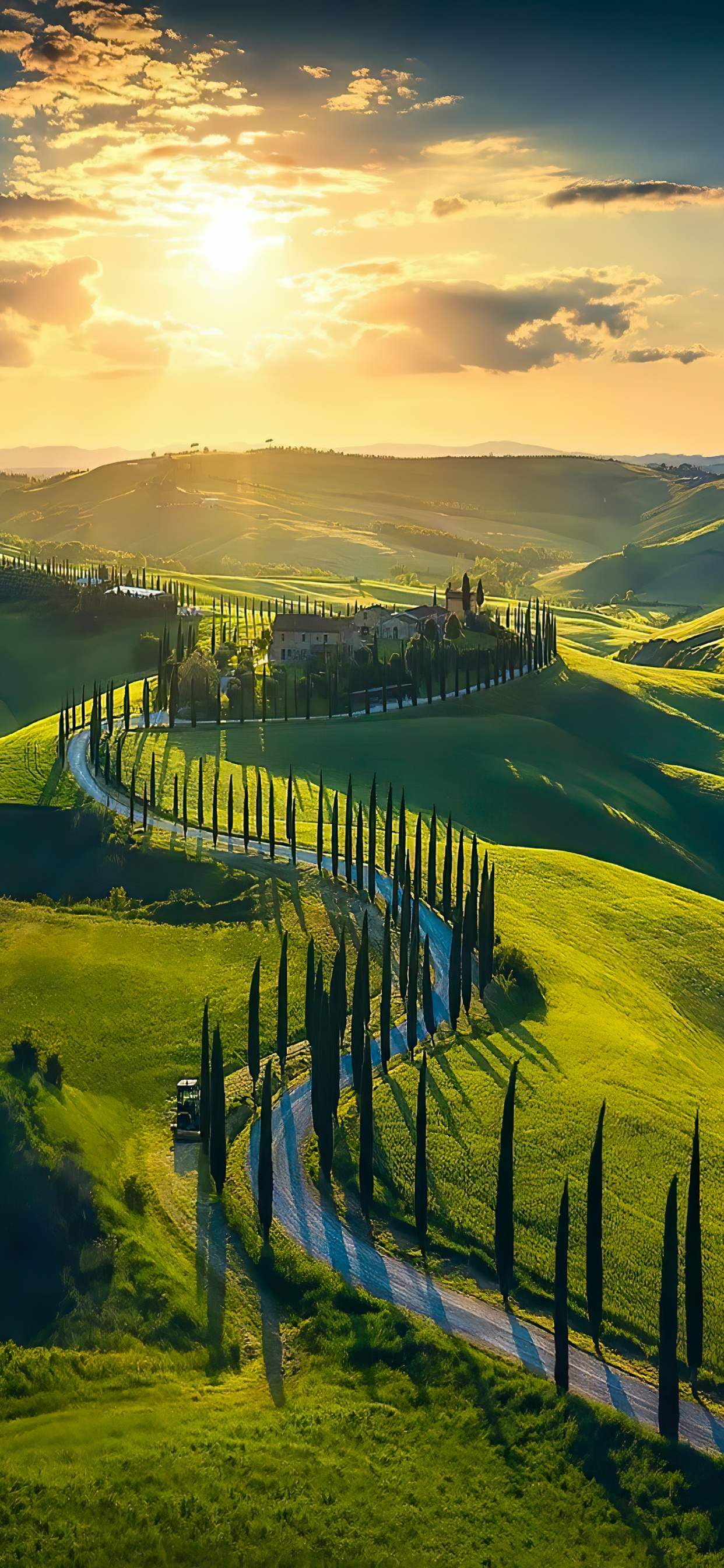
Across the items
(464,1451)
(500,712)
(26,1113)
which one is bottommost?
(464,1451)

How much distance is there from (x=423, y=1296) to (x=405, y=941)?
32957 millimetres

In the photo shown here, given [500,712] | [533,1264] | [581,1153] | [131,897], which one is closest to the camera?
[533,1264]

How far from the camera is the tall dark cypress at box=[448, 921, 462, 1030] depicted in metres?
77.1

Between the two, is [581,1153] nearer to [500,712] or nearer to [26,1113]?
[26,1113]

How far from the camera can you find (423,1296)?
5038 cm

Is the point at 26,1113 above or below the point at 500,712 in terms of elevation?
below

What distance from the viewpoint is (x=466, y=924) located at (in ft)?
270

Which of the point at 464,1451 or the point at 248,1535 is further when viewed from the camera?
the point at 464,1451

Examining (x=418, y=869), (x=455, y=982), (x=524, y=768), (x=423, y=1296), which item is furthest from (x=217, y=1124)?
(x=524, y=768)

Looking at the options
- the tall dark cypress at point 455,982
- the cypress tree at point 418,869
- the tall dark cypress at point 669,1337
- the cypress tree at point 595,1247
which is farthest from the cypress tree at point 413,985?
the tall dark cypress at point 669,1337

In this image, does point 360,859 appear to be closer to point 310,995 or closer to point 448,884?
point 448,884

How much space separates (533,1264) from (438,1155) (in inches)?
341

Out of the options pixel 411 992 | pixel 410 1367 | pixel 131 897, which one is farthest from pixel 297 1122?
pixel 131 897

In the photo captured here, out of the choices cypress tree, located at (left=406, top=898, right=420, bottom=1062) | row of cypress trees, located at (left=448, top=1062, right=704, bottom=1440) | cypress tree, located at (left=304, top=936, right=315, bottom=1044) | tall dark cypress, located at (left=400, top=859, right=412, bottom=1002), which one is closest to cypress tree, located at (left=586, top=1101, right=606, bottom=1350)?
row of cypress trees, located at (left=448, top=1062, right=704, bottom=1440)
